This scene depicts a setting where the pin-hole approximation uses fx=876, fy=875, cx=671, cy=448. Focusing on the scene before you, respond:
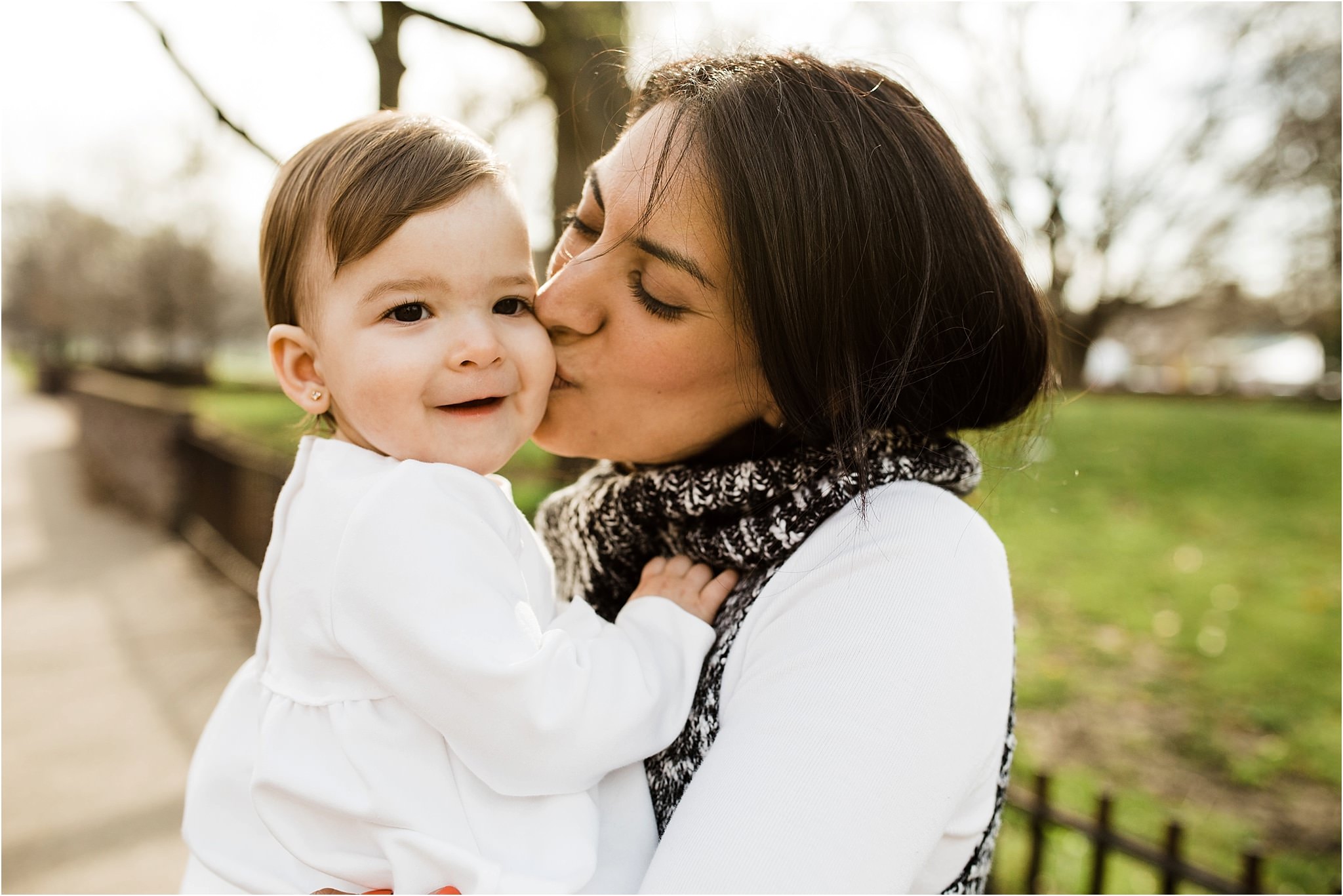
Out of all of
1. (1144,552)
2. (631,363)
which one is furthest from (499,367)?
(1144,552)

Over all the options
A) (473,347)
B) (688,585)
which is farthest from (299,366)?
(688,585)

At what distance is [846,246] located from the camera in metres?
1.43

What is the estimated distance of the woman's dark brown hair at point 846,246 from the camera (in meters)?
1.43

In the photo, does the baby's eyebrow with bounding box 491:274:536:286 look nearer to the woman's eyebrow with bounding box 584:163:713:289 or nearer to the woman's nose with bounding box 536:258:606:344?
the woman's nose with bounding box 536:258:606:344

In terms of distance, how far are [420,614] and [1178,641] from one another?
5.95m

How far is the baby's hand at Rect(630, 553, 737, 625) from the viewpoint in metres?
1.57

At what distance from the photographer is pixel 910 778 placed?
1.12 metres

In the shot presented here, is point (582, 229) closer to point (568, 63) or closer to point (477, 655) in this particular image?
point (477, 655)

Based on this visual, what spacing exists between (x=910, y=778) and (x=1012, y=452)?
0.95 metres

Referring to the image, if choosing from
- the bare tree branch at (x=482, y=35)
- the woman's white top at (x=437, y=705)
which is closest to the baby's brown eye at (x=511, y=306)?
the woman's white top at (x=437, y=705)

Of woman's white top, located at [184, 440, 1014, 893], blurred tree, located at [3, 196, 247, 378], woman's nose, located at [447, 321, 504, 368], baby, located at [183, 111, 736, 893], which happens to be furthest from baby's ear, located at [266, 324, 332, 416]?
blurred tree, located at [3, 196, 247, 378]

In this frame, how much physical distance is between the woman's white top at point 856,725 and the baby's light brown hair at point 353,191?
0.91 m

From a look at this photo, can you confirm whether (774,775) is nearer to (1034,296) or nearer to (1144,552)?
(1034,296)

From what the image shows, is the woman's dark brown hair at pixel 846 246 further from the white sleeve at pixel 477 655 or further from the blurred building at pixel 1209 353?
the blurred building at pixel 1209 353
